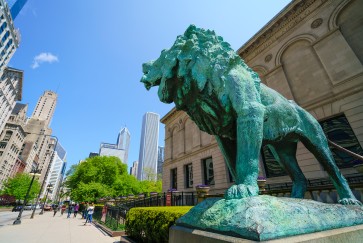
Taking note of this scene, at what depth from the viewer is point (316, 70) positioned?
42.2 ft

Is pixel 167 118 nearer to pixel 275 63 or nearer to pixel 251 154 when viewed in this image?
pixel 275 63

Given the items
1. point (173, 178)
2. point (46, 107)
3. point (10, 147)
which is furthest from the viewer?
point (46, 107)

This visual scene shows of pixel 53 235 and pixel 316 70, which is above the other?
pixel 316 70

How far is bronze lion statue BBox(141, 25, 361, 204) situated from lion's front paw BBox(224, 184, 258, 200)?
27 cm

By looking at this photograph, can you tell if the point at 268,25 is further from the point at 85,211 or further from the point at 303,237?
the point at 85,211

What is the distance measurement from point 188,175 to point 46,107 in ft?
432

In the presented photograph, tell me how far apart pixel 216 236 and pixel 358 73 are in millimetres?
14131

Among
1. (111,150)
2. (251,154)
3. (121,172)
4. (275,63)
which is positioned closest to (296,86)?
(275,63)

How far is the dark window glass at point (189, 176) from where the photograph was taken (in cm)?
2253

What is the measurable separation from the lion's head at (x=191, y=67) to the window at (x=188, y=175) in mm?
21283

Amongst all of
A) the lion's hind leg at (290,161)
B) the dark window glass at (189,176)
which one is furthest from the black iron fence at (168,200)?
the lion's hind leg at (290,161)

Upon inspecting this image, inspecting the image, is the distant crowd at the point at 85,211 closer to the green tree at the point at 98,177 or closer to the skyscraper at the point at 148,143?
the green tree at the point at 98,177

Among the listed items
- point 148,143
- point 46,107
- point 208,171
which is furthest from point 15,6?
point 148,143

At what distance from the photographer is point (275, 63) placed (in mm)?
15555
